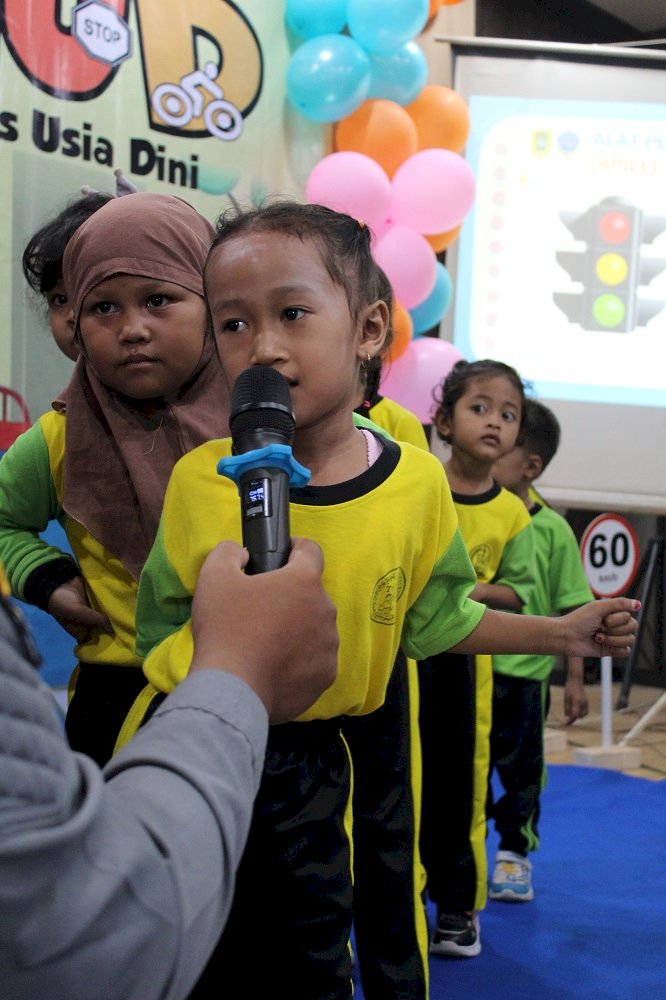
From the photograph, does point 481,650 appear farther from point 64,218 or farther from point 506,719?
point 506,719

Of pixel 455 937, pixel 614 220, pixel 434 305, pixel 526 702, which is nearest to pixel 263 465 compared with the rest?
pixel 455 937

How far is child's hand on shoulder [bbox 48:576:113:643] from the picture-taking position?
1.44 metres

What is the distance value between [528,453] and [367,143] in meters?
1.42

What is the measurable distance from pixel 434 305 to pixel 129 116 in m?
1.17

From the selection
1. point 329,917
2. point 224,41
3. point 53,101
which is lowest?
point 329,917

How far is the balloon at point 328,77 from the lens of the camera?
3646 mm

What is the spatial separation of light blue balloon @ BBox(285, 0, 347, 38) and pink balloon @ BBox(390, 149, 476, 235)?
0.55m

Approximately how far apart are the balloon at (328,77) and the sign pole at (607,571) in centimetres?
164

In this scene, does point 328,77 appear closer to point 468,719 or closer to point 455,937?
point 468,719

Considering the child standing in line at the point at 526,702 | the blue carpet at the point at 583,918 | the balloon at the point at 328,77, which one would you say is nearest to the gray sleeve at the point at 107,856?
the blue carpet at the point at 583,918

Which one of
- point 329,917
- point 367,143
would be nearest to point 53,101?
point 367,143

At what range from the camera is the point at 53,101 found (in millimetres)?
3039

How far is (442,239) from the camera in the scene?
3908 mm

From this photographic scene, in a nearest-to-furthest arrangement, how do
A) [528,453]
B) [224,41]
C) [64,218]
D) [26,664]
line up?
[26,664] → [64,218] → [528,453] → [224,41]
